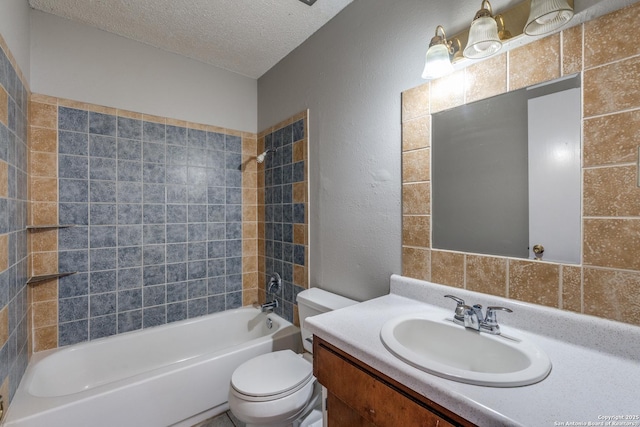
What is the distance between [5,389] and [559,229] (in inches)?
86.8

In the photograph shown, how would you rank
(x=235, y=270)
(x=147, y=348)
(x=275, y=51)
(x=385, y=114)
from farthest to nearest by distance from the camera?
1. (x=235, y=270)
2. (x=275, y=51)
3. (x=147, y=348)
4. (x=385, y=114)

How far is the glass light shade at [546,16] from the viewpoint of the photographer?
2.70 feet

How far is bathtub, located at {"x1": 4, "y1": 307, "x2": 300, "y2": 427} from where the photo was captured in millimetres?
1264

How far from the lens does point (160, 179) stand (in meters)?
2.07

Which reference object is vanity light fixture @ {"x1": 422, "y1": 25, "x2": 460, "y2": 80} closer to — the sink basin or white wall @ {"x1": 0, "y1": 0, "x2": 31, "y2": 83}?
the sink basin

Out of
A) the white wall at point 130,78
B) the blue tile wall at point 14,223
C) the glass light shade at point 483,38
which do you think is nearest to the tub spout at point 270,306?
the blue tile wall at point 14,223

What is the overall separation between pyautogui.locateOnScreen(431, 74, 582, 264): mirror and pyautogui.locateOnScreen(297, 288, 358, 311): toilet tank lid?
0.62 metres

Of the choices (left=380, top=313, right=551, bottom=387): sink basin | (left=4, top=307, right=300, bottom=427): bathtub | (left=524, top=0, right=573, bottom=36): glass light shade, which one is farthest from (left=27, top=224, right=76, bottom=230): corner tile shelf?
(left=524, top=0, right=573, bottom=36): glass light shade

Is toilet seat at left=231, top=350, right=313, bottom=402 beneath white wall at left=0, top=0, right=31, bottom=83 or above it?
beneath

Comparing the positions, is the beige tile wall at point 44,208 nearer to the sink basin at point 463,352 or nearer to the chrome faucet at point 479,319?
the sink basin at point 463,352

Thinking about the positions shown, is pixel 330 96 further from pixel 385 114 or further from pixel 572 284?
pixel 572 284

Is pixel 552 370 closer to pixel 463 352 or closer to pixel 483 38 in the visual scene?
pixel 463 352

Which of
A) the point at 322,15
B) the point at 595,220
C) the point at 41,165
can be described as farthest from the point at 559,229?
the point at 41,165

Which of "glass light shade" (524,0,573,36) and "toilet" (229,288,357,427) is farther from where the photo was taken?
"toilet" (229,288,357,427)
